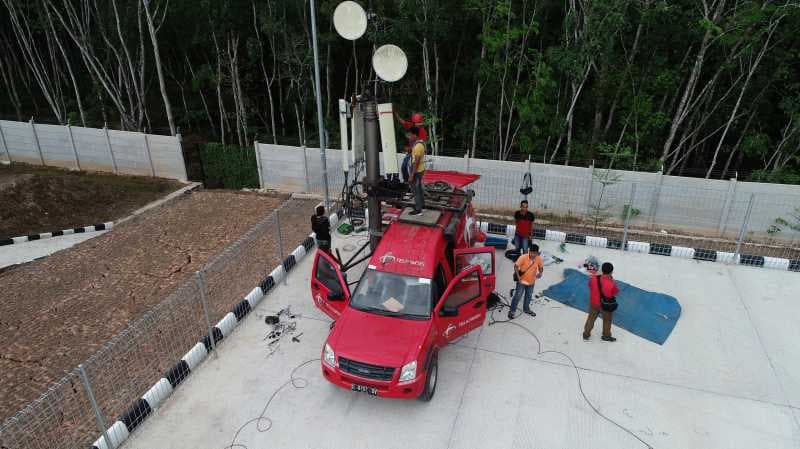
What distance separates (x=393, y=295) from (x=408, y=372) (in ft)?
4.18

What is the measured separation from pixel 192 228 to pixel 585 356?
1213 centimetres

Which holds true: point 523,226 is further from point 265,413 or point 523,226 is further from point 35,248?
point 35,248

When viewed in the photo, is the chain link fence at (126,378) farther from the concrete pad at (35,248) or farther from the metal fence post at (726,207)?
the metal fence post at (726,207)

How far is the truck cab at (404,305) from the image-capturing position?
21.4 ft

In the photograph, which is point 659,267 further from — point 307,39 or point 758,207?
point 307,39

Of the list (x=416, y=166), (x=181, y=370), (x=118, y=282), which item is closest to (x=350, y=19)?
(x=416, y=166)

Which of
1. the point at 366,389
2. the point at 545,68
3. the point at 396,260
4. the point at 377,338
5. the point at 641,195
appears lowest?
the point at 366,389

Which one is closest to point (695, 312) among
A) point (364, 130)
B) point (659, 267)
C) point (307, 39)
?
point (659, 267)

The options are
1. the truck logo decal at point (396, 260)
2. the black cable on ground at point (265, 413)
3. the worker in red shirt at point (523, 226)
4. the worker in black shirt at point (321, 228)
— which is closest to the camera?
the black cable on ground at point (265, 413)

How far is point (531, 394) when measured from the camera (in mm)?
7293

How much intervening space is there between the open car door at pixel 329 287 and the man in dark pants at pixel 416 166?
184 cm

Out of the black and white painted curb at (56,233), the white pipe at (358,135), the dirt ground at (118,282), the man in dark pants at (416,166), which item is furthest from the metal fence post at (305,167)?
the man in dark pants at (416,166)

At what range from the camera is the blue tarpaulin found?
8680 mm

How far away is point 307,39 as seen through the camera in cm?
2003
